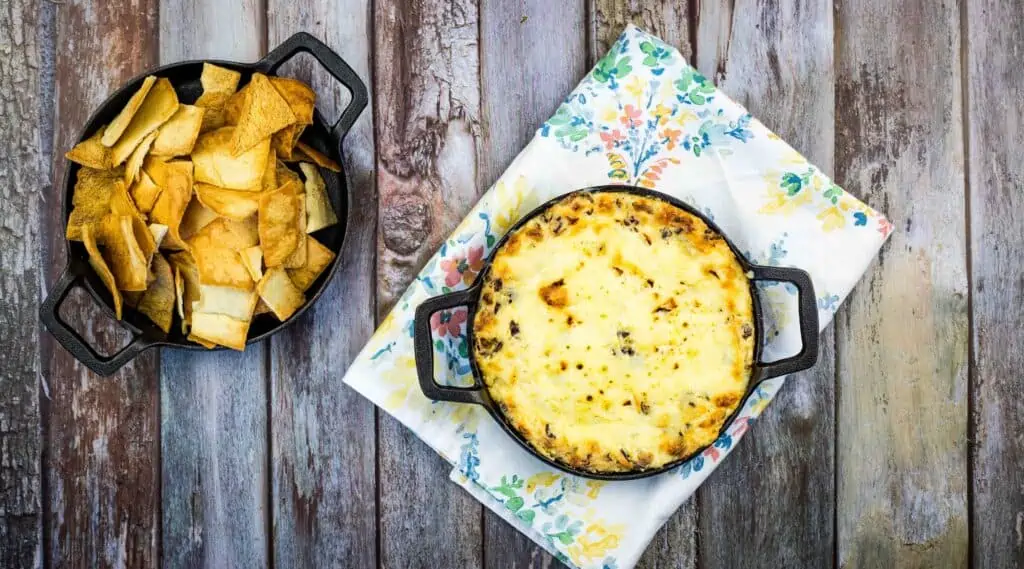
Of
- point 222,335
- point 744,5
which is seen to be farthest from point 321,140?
point 744,5

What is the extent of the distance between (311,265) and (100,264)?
0.29 meters

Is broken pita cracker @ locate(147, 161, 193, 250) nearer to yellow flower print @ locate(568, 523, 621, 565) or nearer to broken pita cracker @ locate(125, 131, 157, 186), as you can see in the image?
broken pita cracker @ locate(125, 131, 157, 186)

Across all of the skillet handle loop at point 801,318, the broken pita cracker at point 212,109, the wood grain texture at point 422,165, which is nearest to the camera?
the skillet handle loop at point 801,318

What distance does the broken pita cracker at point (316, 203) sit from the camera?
1.16 meters

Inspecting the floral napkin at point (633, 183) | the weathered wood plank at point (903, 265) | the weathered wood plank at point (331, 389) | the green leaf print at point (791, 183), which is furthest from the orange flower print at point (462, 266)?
the weathered wood plank at point (903, 265)

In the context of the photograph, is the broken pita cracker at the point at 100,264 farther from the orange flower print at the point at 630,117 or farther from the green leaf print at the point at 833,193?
the green leaf print at the point at 833,193

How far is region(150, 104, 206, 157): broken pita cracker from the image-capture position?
1117 mm

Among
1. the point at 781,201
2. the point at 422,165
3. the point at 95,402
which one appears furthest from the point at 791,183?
the point at 95,402

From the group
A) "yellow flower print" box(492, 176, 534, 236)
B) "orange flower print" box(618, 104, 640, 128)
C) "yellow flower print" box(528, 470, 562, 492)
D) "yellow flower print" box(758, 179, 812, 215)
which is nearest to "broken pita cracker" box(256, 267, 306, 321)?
"yellow flower print" box(492, 176, 534, 236)

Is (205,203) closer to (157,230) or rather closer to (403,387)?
(157,230)

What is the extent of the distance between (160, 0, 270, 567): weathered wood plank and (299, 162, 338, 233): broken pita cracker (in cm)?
26

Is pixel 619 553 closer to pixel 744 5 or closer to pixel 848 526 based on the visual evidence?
pixel 848 526

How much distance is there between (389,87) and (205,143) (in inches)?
12.2

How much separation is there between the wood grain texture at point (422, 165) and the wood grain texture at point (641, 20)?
0.66 feet
